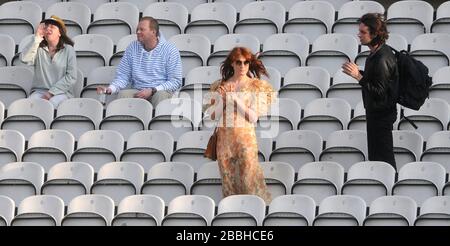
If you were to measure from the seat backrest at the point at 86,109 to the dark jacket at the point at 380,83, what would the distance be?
8.31 ft

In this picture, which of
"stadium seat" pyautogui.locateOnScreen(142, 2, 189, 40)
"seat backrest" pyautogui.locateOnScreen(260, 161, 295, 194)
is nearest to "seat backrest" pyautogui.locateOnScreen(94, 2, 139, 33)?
"stadium seat" pyautogui.locateOnScreen(142, 2, 189, 40)

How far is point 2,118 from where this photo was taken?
770 inches

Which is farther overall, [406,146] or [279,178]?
[406,146]

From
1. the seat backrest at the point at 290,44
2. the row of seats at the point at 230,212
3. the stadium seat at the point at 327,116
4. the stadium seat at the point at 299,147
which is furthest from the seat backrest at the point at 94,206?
the seat backrest at the point at 290,44

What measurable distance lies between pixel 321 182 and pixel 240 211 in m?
0.91

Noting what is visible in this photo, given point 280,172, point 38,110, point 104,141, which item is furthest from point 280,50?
point 38,110

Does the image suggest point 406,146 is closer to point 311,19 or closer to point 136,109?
point 311,19

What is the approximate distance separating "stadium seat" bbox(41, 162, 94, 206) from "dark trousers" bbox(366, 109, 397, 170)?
7.95ft

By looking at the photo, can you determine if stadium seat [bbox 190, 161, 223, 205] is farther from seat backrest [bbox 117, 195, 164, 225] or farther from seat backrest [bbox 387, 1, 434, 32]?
seat backrest [bbox 387, 1, 434, 32]

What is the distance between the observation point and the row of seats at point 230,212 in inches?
693

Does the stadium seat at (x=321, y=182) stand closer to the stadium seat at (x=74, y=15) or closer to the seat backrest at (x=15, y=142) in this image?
the seat backrest at (x=15, y=142)

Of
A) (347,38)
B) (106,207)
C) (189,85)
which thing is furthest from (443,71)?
(106,207)

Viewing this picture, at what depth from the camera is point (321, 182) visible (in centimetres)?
1823

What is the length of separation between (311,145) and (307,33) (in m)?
2.08
